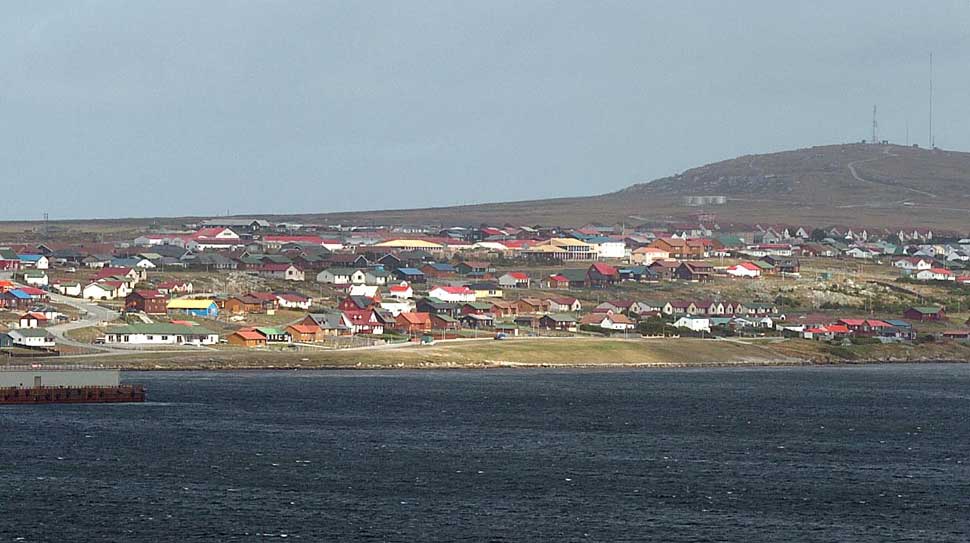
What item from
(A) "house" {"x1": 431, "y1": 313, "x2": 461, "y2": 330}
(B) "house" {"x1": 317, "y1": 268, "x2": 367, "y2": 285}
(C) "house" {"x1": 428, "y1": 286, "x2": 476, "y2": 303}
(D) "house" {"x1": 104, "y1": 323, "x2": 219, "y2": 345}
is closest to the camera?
(D) "house" {"x1": 104, "y1": 323, "x2": 219, "y2": 345}

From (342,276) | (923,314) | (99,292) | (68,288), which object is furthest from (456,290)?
(923,314)

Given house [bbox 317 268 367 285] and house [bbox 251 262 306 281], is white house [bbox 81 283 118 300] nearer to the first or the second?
house [bbox 251 262 306 281]

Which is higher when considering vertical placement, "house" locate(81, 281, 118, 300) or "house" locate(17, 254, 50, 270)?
"house" locate(17, 254, 50, 270)

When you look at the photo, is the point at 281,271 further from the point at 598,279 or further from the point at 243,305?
the point at 598,279

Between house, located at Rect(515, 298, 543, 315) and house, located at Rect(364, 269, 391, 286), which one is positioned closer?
house, located at Rect(515, 298, 543, 315)

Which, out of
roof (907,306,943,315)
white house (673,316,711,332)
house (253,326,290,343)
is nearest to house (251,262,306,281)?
white house (673,316,711,332)
